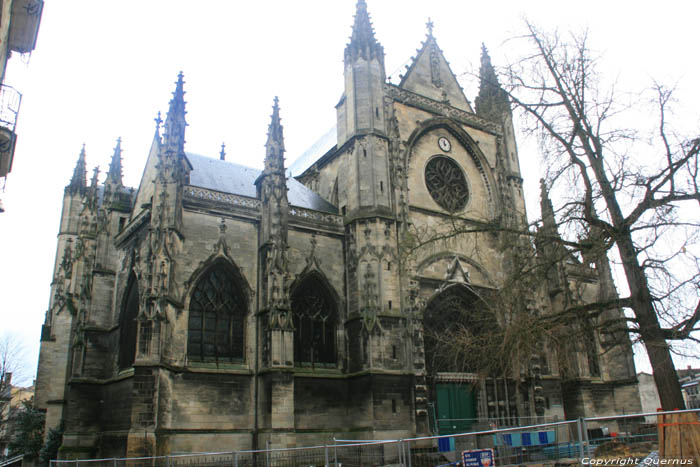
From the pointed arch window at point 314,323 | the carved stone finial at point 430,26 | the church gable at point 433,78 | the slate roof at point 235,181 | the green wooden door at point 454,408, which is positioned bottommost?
the green wooden door at point 454,408

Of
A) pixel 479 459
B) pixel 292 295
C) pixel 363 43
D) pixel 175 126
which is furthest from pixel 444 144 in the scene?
pixel 479 459

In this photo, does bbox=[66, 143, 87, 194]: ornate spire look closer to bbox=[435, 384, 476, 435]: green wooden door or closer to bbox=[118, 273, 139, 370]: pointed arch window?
bbox=[118, 273, 139, 370]: pointed arch window

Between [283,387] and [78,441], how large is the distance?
7451mm

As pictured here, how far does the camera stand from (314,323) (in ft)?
64.4

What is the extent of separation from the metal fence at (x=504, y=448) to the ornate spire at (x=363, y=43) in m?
14.7

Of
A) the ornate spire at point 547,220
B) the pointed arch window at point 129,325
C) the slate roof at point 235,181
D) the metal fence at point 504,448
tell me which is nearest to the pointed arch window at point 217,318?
the pointed arch window at point 129,325

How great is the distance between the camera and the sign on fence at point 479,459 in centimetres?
873

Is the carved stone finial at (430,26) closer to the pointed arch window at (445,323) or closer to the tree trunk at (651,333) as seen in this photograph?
the pointed arch window at (445,323)

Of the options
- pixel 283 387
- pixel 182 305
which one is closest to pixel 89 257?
pixel 182 305

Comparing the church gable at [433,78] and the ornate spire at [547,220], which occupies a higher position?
the church gable at [433,78]

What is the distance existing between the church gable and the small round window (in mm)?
3119

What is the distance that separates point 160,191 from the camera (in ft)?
58.2

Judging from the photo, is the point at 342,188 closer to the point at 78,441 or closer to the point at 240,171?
the point at 240,171

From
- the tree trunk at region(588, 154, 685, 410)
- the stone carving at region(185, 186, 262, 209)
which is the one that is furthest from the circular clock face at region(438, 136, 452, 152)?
the tree trunk at region(588, 154, 685, 410)
